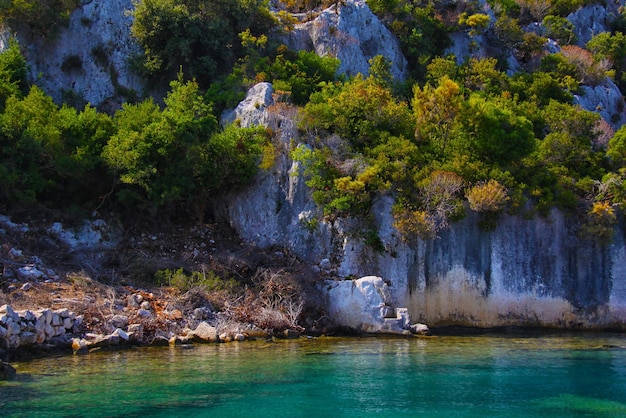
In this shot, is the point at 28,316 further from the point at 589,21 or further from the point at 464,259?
the point at 589,21

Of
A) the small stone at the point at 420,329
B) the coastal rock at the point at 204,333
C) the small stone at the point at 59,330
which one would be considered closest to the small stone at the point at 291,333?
the coastal rock at the point at 204,333

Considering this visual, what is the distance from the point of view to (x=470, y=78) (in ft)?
129

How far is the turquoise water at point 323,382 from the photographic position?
13.9 meters

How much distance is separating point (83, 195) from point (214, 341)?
1072 cm

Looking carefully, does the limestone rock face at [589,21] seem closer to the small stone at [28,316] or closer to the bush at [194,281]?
the bush at [194,281]

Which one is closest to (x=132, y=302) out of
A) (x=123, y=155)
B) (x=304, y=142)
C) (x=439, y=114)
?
(x=123, y=155)

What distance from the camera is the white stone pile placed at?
19000 millimetres

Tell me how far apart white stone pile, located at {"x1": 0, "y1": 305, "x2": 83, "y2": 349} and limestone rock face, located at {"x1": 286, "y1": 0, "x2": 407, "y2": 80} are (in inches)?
913

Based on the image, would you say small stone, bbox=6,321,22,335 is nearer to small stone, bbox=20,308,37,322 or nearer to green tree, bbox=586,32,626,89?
small stone, bbox=20,308,37,322

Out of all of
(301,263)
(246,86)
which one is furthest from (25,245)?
(246,86)

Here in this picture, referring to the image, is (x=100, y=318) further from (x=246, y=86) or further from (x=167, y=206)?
(x=246, y=86)

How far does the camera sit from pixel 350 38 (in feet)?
131

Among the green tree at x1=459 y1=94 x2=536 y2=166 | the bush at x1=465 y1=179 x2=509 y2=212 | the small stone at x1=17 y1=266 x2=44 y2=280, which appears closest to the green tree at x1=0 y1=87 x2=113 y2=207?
the small stone at x1=17 y1=266 x2=44 y2=280

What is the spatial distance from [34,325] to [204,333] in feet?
17.7
